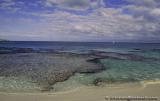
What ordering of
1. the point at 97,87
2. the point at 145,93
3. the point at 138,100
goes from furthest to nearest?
the point at 97,87 → the point at 145,93 → the point at 138,100

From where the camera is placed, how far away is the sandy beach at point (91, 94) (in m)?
11.8

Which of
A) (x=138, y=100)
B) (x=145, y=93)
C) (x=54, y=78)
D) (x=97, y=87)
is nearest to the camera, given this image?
(x=138, y=100)

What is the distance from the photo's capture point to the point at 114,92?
1339 cm

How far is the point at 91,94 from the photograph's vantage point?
1266cm

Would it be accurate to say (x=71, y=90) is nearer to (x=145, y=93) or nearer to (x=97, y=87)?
(x=97, y=87)

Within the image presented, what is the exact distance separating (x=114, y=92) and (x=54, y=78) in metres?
6.07

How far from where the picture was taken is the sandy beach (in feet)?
38.6

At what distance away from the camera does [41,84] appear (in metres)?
15.4

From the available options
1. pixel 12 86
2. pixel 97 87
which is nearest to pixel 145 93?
pixel 97 87

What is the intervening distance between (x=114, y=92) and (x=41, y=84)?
579cm

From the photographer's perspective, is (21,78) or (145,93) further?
(21,78)

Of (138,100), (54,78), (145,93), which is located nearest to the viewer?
(138,100)

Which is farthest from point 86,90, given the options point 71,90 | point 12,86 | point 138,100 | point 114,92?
point 12,86

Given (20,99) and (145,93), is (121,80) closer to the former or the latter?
(145,93)
